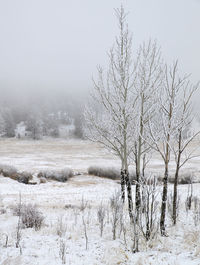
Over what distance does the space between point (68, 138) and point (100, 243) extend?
2458 inches

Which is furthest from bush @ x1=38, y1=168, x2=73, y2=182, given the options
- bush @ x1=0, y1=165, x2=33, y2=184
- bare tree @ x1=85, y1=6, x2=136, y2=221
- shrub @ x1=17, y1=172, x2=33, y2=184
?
bare tree @ x1=85, y1=6, x2=136, y2=221

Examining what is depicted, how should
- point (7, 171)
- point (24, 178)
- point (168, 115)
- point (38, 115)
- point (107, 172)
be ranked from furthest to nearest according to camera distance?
point (38, 115), point (107, 172), point (7, 171), point (24, 178), point (168, 115)

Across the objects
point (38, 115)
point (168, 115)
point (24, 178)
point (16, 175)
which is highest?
point (38, 115)

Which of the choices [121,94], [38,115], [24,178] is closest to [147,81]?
[121,94]

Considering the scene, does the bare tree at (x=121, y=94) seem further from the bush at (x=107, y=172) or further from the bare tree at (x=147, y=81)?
the bush at (x=107, y=172)

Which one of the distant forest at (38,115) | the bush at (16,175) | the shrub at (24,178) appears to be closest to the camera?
the shrub at (24,178)

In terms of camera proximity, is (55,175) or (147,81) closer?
(147,81)

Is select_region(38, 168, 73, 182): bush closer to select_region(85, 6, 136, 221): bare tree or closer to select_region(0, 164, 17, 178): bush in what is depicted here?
select_region(0, 164, 17, 178): bush

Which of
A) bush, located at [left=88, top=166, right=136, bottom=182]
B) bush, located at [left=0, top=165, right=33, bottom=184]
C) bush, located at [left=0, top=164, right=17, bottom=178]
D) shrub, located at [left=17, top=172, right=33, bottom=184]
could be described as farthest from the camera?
bush, located at [left=88, top=166, right=136, bottom=182]

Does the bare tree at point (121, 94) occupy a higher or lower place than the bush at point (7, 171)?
higher

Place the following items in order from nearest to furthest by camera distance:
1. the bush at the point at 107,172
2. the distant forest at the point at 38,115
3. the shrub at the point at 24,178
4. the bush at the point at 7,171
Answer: the shrub at the point at 24,178 → the bush at the point at 7,171 → the bush at the point at 107,172 → the distant forest at the point at 38,115

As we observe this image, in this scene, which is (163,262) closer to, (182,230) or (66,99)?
(182,230)

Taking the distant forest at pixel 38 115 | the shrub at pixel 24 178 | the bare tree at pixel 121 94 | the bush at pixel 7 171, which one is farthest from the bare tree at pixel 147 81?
the distant forest at pixel 38 115

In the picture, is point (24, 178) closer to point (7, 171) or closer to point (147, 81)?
point (7, 171)
